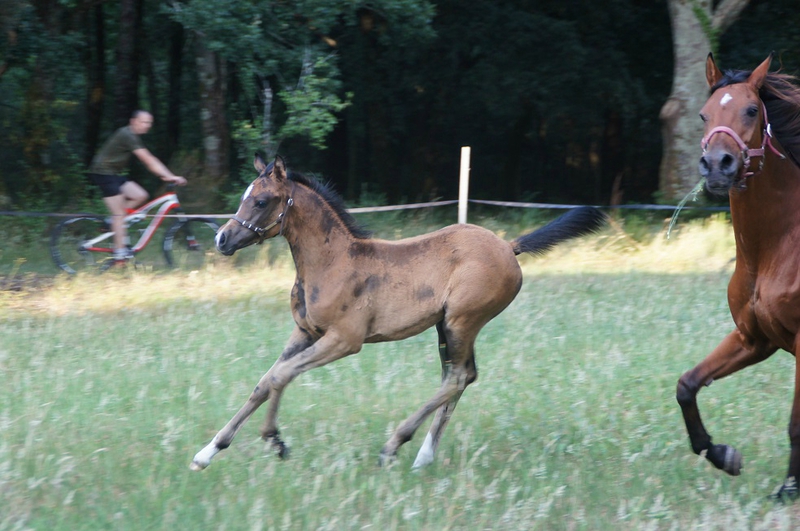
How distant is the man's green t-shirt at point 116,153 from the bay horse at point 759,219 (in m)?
8.41

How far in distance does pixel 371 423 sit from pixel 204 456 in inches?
52.6

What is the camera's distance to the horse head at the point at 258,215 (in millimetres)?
5301

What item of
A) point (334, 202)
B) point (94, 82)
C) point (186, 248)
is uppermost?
point (94, 82)

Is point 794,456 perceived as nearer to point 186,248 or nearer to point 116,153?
point 116,153

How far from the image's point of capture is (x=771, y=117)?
16.1 feet

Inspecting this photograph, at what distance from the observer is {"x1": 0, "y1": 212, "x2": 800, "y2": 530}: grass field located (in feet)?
14.4

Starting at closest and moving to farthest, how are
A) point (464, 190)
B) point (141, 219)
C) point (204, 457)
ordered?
point (204, 457)
point (141, 219)
point (464, 190)

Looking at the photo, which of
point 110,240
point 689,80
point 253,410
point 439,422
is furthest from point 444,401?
point 689,80

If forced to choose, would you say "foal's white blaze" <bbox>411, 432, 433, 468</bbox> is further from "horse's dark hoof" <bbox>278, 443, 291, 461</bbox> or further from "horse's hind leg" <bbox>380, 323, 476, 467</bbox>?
"horse's dark hoof" <bbox>278, 443, 291, 461</bbox>

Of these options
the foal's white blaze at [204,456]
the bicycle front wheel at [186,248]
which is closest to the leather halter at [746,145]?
the foal's white blaze at [204,456]

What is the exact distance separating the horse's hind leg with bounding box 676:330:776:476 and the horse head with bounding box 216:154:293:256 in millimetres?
2572

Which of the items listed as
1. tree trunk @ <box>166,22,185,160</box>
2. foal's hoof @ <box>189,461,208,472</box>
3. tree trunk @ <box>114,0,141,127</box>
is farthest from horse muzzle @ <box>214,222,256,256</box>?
tree trunk @ <box>166,22,185,160</box>

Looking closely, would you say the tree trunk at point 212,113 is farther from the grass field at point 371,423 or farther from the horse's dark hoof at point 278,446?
the horse's dark hoof at point 278,446

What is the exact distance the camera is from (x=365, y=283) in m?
5.39
